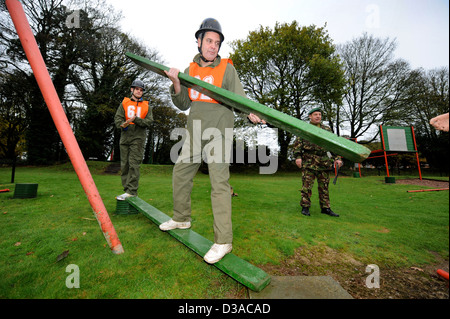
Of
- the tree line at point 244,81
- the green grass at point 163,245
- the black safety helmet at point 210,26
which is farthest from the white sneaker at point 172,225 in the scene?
the tree line at point 244,81

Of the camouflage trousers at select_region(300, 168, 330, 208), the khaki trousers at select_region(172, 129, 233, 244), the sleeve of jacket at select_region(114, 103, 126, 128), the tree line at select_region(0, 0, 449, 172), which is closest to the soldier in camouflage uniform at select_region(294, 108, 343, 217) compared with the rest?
the camouflage trousers at select_region(300, 168, 330, 208)

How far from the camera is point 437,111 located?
60.6 ft

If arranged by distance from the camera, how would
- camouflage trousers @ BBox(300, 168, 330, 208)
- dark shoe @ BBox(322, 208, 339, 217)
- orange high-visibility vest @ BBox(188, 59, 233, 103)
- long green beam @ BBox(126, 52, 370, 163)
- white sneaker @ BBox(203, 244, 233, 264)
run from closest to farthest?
long green beam @ BBox(126, 52, 370, 163) < white sneaker @ BBox(203, 244, 233, 264) < orange high-visibility vest @ BBox(188, 59, 233, 103) < dark shoe @ BBox(322, 208, 339, 217) < camouflage trousers @ BBox(300, 168, 330, 208)

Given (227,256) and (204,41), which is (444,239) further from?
(204,41)

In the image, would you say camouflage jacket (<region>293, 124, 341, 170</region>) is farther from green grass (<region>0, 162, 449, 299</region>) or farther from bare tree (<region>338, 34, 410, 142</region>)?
bare tree (<region>338, 34, 410, 142</region>)

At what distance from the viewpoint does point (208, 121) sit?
219 centimetres

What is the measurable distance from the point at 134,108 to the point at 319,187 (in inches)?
170

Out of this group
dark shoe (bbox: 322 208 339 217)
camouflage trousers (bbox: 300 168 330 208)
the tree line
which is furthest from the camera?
the tree line

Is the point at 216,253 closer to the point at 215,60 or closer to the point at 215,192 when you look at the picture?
the point at 215,192

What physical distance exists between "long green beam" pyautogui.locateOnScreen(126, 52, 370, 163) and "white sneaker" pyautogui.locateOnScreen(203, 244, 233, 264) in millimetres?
1258

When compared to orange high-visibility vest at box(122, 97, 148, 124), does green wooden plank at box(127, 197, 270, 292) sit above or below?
below

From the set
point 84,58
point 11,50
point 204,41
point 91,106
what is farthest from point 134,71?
point 204,41

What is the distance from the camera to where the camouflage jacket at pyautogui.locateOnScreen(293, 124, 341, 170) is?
4.12 m
